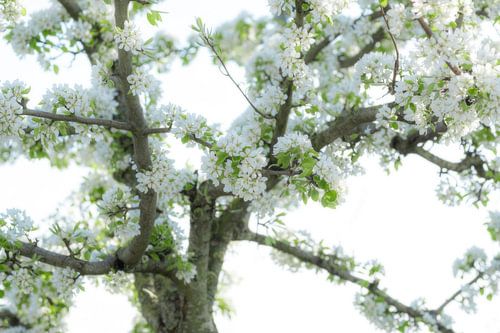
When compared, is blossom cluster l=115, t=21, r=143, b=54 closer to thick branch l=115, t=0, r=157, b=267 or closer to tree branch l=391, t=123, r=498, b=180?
thick branch l=115, t=0, r=157, b=267

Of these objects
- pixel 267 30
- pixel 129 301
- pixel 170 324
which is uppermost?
A: pixel 267 30

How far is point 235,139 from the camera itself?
4.18 m

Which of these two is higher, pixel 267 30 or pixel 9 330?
pixel 267 30

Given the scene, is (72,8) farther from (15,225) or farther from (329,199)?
(329,199)

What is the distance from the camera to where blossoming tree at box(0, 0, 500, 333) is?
4.17 m

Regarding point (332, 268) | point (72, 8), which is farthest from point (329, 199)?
point (72, 8)

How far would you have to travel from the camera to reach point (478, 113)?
12.3 ft

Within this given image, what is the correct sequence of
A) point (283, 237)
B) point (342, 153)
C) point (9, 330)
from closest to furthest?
point (342, 153) → point (283, 237) → point (9, 330)

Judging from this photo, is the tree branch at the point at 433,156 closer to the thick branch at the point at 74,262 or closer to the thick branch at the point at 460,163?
the thick branch at the point at 460,163

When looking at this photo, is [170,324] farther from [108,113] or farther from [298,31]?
[298,31]

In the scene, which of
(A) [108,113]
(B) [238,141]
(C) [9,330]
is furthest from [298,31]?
(C) [9,330]

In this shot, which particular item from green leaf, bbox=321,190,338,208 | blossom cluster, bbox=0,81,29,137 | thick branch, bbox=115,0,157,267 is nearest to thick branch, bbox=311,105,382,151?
green leaf, bbox=321,190,338,208

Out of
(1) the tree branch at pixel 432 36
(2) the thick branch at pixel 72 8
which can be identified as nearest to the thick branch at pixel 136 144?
(1) the tree branch at pixel 432 36

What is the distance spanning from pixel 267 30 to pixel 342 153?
190 inches
